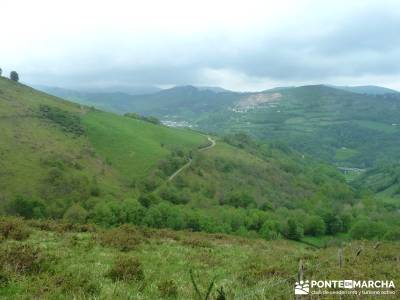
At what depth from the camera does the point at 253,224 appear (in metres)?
123

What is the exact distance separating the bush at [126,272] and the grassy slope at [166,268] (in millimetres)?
236

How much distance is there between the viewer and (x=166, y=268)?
1681 cm

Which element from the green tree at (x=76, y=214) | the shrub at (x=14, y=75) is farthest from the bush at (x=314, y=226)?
the shrub at (x=14, y=75)

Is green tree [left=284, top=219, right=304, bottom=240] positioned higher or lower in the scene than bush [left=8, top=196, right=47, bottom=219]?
lower

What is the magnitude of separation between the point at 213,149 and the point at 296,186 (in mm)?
41342

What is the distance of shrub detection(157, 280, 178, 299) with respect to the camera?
41.8 ft

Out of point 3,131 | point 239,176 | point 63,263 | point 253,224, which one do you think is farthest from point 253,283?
point 239,176

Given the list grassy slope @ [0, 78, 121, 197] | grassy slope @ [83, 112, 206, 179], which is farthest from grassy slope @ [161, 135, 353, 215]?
grassy slope @ [0, 78, 121, 197]

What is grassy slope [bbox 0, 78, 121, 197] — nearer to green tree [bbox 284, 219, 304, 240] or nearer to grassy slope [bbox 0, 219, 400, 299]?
green tree [bbox 284, 219, 304, 240]

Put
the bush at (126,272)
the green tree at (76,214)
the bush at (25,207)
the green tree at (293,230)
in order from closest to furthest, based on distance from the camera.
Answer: the bush at (126,272) → the green tree at (76,214) → the bush at (25,207) → the green tree at (293,230)

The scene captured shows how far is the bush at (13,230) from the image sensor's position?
1949 centimetres

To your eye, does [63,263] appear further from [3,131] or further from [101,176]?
[3,131]

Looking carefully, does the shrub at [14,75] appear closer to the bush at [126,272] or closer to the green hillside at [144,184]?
the green hillside at [144,184]

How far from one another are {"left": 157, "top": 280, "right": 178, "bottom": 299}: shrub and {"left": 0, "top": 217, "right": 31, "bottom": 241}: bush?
9.05m
